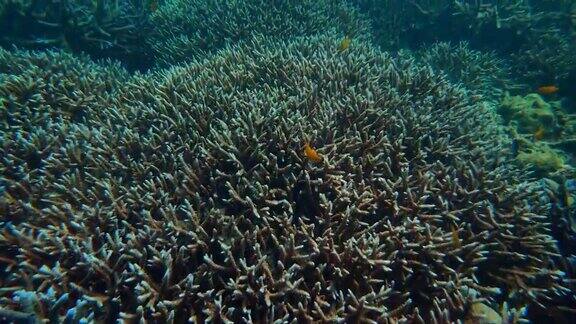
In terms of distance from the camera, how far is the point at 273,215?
3.22 metres

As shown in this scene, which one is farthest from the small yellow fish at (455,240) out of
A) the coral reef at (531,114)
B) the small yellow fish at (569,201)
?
the coral reef at (531,114)

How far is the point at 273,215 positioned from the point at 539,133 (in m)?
4.78

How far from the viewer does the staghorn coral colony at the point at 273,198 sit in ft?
8.95

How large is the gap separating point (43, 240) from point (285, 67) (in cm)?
356

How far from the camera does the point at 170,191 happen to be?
3475 mm

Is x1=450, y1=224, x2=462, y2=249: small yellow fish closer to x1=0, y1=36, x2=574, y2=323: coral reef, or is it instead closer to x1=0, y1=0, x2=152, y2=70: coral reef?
x1=0, y1=36, x2=574, y2=323: coral reef

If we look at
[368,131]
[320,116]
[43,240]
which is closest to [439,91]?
[368,131]

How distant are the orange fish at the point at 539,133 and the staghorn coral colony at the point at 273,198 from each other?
0.31 ft

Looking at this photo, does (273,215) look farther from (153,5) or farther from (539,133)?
(153,5)

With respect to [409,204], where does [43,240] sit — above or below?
above

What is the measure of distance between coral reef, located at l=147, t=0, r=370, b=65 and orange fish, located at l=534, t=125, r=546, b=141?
381 centimetres

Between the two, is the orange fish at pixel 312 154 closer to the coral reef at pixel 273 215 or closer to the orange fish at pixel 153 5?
the coral reef at pixel 273 215

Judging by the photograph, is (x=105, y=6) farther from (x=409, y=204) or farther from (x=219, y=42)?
(x=409, y=204)

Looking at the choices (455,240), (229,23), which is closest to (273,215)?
(455,240)
